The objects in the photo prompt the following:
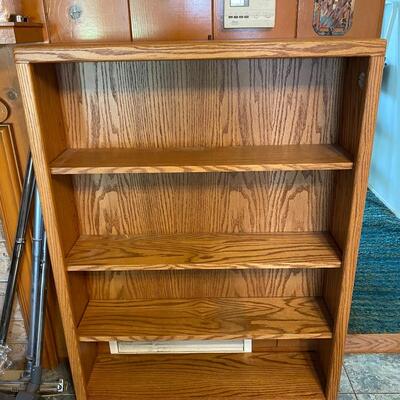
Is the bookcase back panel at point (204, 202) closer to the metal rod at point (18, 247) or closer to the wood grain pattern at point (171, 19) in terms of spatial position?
the metal rod at point (18, 247)

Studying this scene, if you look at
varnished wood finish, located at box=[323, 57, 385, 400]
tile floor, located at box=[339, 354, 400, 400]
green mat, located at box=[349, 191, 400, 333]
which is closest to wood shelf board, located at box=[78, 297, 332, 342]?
varnished wood finish, located at box=[323, 57, 385, 400]

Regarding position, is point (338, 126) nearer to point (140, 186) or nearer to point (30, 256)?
point (140, 186)

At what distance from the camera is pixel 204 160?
130cm

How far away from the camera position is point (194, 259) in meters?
1.42

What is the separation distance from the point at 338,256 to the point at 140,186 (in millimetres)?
743

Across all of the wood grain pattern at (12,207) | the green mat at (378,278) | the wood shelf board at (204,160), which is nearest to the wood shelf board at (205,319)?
the wood grain pattern at (12,207)

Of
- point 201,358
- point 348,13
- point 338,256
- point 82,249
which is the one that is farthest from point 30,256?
point 348,13

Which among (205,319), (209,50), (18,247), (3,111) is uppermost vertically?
(209,50)

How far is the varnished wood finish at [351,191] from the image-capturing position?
1.16 meters

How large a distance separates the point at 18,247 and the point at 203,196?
2.35ft

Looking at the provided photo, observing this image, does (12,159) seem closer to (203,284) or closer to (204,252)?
(204,252)

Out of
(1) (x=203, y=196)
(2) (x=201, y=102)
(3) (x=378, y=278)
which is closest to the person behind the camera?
(2) (x=201, y=102)

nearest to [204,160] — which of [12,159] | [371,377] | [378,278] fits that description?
[12,159]

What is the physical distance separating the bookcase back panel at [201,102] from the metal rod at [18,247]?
0.20 m
